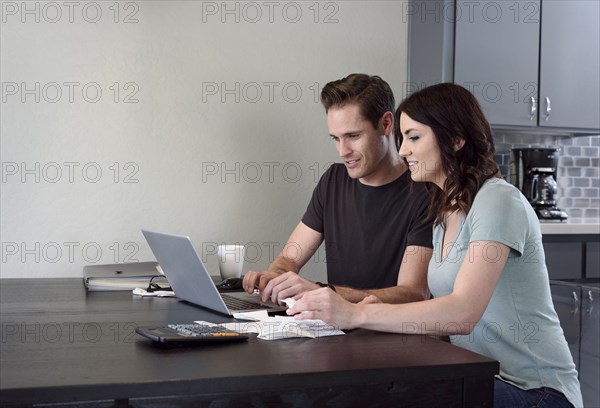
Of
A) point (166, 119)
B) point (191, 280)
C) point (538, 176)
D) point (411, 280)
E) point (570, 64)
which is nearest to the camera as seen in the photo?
point (191, 280)

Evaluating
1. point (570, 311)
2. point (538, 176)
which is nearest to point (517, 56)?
point (538, 176)

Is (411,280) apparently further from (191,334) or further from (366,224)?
(191,334)

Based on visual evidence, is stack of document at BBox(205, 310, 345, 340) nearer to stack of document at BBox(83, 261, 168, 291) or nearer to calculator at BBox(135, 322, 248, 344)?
calculator at BBox(135, 322, 248, 344)

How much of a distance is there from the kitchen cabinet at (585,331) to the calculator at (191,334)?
2.15 metres

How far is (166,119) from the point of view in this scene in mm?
3438

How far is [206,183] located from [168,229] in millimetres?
268

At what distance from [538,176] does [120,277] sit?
2529 millimetres

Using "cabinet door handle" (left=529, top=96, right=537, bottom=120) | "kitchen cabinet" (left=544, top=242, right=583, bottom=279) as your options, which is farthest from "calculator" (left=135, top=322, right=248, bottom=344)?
"cabinet door handle" (left=529, top=96, right=537, bottom=120)

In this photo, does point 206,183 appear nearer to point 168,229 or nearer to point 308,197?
point 168,229

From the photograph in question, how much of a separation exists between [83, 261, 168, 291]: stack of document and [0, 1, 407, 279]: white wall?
0.67 meters

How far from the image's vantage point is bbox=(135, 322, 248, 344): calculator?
1459 mm

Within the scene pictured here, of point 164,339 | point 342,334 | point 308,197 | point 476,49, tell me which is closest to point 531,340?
point 342,334

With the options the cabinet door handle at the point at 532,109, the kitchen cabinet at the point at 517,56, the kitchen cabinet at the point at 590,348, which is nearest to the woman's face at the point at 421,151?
the kitchen cabinet at the point at 590,348

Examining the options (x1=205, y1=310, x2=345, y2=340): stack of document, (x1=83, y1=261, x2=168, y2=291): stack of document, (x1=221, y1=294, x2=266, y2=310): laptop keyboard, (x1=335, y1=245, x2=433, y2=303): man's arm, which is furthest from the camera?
(x1=83, y1=261, x2=168, y2=291): stack of document
